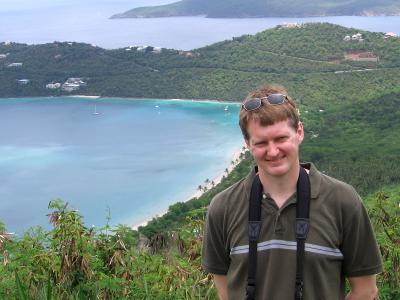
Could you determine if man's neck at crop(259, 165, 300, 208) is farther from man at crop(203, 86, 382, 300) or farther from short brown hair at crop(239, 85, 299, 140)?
short brown hair at crop(239, 85, 299, 140)

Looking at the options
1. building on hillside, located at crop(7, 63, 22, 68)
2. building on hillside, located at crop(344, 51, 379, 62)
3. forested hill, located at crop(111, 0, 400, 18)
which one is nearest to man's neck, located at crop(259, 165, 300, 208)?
building on hillside, located at crop(344, 51, 379, 62)

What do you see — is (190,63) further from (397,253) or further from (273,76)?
(397,253)

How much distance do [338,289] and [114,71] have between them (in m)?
41.9

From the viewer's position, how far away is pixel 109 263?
2.21m

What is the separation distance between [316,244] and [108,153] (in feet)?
95.4

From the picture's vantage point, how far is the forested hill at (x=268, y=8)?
95.1 metres

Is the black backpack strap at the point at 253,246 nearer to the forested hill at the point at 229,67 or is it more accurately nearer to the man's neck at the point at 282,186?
the man's neck at the point at 282,186

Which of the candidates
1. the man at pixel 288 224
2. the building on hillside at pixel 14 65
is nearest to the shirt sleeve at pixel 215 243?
the man at pixel 288 224

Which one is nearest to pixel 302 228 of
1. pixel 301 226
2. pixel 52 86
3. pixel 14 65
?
pixel 301 226

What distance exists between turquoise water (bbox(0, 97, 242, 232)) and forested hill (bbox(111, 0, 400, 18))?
64.8m

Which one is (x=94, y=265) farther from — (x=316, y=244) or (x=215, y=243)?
(x=316, y=244)

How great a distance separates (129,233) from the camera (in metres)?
2.49

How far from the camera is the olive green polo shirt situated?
1180 millimetres

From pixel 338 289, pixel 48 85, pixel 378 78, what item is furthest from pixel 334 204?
pixel 48 85
